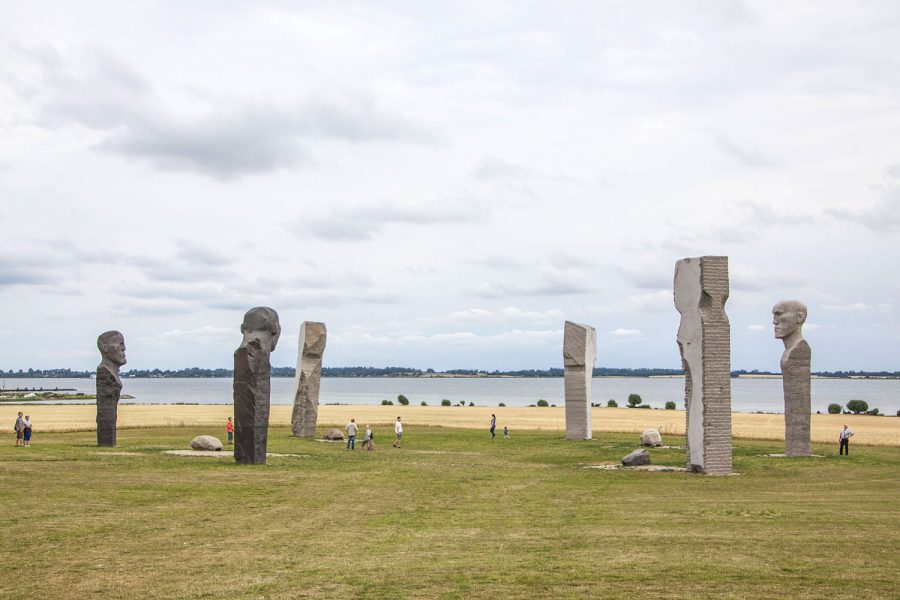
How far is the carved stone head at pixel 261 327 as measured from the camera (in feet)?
82.4

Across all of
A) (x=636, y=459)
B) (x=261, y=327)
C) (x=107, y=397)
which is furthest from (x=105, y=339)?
(x=636, y=459)

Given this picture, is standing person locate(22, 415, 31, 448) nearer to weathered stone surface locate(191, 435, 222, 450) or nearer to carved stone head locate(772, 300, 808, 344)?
weathered stone surface locate(191, 435, 222, 450)

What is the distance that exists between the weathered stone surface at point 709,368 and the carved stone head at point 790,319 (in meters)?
6.28

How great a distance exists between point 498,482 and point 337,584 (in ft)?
35.6

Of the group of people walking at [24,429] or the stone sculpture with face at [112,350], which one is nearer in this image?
the group of people walking at [24,429]

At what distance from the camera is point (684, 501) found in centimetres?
1775

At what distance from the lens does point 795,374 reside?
94.6 feet

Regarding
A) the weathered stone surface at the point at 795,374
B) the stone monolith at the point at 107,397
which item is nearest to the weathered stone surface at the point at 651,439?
the weathered stone surface at the point at 795,374

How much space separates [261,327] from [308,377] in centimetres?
1207

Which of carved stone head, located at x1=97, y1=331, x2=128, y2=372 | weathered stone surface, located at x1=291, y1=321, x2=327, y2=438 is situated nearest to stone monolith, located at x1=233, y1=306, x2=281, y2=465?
carved stone head, located at x1=97, y1=331, x2=128, y2=372

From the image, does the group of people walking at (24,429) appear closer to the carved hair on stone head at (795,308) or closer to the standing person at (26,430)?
the standing person at (26,430)

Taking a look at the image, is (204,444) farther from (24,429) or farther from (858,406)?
(858,406)

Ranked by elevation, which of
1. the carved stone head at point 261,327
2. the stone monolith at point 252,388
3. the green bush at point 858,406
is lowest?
the green bush at point 858,406

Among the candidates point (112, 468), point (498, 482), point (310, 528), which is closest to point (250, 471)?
point (112, 468)
